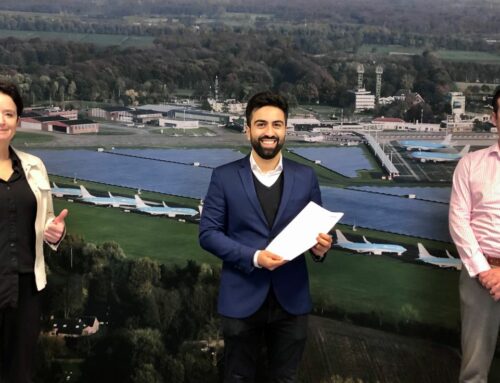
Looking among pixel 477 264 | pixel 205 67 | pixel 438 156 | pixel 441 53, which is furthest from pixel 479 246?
pixel 205 67

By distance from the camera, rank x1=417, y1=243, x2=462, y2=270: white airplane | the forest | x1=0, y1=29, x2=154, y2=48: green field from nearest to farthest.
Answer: x1=417, y1=243, x2=462, y2=270: white airplane → the forest → x1=0, y1=29, x2=154, y2=48: green field

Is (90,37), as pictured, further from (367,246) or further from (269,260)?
(269,260)

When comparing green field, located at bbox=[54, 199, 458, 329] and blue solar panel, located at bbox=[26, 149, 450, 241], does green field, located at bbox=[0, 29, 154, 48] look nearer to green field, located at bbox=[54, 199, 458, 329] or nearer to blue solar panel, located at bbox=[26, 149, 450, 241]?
blue solar panel, located at bbox=[26, 149, 450, 241]

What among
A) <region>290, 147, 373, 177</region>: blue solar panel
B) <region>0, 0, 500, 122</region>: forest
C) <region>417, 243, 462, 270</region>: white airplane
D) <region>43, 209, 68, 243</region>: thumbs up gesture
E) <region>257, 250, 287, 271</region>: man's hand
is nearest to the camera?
<region>257, 250, 287, 271</region>: man's hand

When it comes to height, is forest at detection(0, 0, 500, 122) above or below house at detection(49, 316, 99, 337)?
above

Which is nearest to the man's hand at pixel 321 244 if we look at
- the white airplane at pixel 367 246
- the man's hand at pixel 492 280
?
the man's hand at pixel 492 280

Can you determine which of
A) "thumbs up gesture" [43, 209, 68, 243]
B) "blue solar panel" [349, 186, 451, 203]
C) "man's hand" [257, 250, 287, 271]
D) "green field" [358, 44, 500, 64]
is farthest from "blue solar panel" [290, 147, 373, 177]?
"thumbs up gesture" [43, 209, 68, 243]

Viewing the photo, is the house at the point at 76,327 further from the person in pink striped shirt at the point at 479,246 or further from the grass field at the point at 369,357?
the person in pink striped shirt at the point at 479,246
